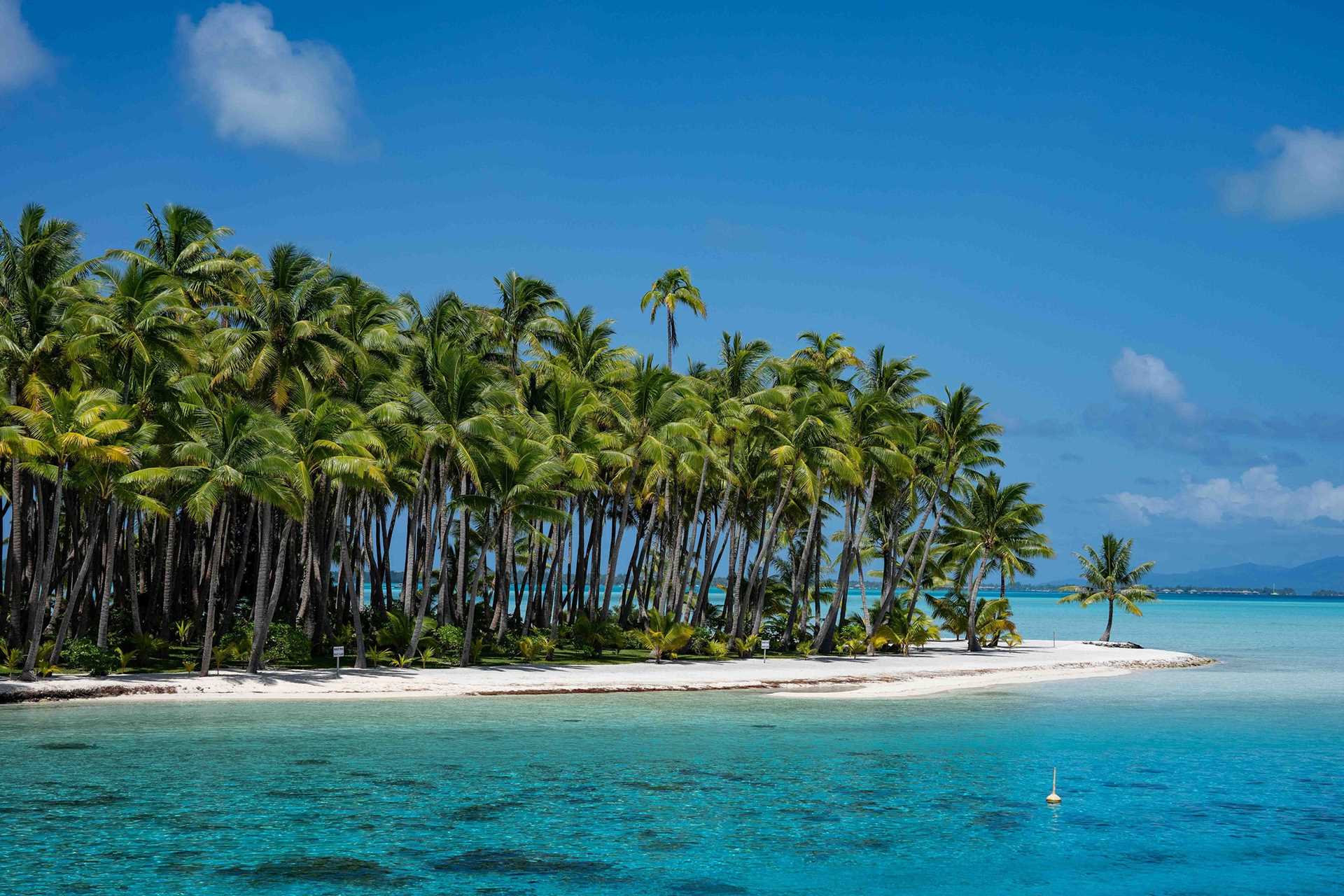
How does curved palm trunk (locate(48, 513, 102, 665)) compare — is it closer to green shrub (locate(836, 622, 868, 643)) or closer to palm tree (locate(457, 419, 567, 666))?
palm tree (locate(457, 419, 567, 666))

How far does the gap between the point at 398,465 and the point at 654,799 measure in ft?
72.2

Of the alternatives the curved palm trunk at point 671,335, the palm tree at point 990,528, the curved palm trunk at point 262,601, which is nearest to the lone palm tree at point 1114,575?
the palm tree at point 990,528

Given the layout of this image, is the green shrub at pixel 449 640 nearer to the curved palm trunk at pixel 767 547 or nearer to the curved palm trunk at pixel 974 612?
the curved palm trunk at pixel 767 547

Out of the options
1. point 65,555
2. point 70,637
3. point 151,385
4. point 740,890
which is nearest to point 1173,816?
point 740,890

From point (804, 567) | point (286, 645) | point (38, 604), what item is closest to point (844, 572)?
point (804, 567)

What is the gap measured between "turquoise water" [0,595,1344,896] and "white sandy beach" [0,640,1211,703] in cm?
159

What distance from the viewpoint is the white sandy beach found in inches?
1188

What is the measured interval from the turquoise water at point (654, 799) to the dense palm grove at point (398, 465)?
6.60m

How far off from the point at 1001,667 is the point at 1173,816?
28118 mm

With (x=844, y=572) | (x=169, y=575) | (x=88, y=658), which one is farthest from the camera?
(x=844, y=572)

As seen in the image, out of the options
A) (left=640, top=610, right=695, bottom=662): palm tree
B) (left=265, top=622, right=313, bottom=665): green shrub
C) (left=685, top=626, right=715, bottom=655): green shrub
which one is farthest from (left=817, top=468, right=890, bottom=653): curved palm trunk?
(left=265, top=622, right=313, bottom=665): green shrub

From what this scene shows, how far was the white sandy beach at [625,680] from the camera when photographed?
3019cm

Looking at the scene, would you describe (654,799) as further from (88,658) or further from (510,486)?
(88,658)

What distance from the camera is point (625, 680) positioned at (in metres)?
37.1
